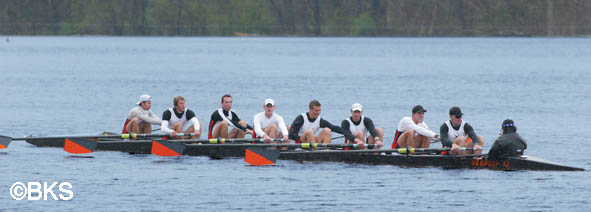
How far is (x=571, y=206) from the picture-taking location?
2272 cm

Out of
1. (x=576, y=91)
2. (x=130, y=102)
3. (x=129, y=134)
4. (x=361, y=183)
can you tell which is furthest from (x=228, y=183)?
(x=576, y=91)

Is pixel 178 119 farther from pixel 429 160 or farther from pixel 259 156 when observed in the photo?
pixel 429 160

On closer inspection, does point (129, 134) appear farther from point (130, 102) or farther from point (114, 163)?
point (130, 102)

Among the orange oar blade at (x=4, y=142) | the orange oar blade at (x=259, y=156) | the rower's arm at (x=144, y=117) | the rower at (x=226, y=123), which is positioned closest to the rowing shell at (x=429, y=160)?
the orange oar blade at (x=259, y=156)

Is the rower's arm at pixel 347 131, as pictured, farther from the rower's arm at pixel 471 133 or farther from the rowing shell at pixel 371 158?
the rower's arm at pixel 471 133

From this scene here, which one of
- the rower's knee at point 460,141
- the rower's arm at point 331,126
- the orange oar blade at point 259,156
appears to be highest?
the rower's arm at point 331,126

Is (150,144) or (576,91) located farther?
(576,91)

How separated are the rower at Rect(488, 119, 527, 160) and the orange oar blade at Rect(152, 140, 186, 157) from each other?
28.7 ft

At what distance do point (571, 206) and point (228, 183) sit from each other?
8375 mm

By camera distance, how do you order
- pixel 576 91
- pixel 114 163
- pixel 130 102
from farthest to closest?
pixel 576 91, pixel 130 102, pixel 114 163

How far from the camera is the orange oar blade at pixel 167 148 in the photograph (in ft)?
93.9

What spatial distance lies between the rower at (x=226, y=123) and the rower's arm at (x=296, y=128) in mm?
1606

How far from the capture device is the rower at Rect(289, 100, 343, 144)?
2717cm

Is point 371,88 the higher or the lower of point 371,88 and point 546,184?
the higher
